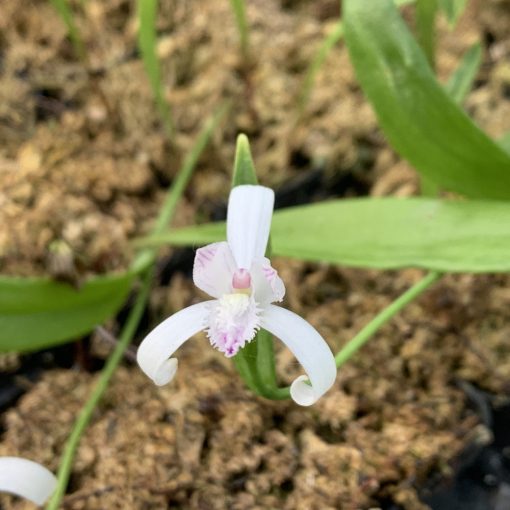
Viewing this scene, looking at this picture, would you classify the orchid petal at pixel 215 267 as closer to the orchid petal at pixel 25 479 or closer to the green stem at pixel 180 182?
the orchid petal at pixel 25 479

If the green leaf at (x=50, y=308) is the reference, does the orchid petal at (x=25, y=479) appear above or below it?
below

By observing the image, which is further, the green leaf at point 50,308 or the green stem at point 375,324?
the green leaf at point 50,308

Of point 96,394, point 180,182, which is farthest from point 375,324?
point 180,182

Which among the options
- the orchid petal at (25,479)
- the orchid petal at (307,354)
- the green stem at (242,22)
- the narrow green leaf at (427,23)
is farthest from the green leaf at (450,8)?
the orchid petal at (25,479)

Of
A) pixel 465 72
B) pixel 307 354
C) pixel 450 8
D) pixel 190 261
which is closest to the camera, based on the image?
pixel 307 354

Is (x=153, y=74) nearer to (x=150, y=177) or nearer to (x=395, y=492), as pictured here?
(x=150, y=177)

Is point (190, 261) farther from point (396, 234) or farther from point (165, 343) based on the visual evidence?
point (165, 343)

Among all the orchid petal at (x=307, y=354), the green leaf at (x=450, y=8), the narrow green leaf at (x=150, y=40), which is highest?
the narrow green leaf at (x=150, y=40)
